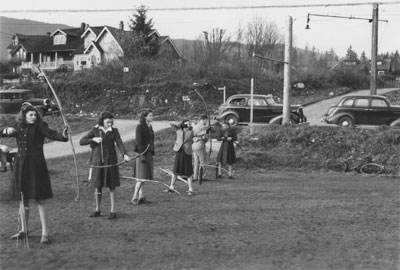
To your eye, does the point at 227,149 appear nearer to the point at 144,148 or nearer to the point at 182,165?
the point at 182,165

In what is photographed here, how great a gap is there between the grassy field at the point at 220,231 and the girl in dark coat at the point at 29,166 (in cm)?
48

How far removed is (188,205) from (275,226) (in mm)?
2196

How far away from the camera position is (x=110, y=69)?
4025 centimetres

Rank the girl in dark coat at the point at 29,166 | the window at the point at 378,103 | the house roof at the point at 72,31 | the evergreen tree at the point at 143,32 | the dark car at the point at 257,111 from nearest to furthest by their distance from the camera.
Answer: the girl in dark coat at the point at 29,166 < the window at the point at 378,103 < the dark car at the point at 257,111 < the evergreen tree at the point at 143,32 < the house roof at the point at 72,31

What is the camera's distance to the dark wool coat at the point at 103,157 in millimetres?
7758

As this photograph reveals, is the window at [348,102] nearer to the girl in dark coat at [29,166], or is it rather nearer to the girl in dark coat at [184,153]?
the girl in dark coat at [184,153]

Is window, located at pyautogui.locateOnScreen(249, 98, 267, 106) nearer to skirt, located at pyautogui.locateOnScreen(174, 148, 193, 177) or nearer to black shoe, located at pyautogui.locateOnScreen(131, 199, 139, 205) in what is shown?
skirt, located at pyautogui.locateOnScreen(174, 148, 193, 177)

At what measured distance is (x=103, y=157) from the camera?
7758 millimetres

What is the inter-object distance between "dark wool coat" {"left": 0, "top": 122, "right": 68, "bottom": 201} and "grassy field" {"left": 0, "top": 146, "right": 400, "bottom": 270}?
0.64 metres

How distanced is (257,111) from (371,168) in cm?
849

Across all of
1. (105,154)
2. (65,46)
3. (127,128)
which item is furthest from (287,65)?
(65,46)

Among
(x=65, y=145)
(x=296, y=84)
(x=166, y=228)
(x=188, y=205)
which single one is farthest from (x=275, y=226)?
(x=296, y=84)

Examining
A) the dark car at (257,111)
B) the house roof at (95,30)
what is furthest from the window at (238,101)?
the house roof at (95,30)

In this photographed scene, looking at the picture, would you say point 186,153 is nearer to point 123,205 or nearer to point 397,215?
point 123,205
